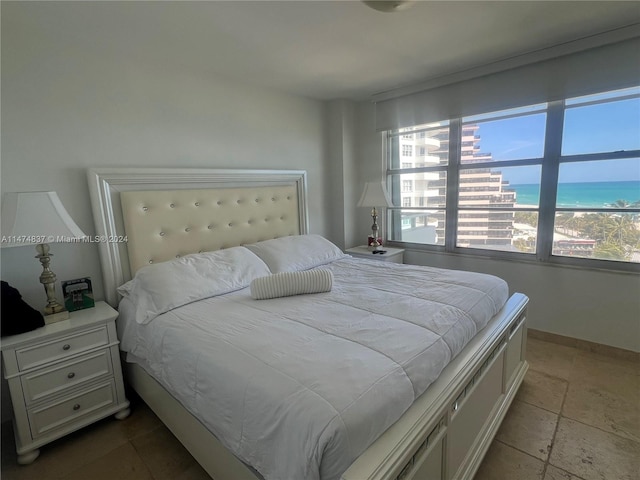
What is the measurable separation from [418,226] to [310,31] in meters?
2.23

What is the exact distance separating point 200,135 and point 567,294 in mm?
3189

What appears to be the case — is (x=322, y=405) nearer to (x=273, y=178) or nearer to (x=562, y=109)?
(x=273, y=178)

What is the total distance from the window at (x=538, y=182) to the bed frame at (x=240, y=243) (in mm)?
980

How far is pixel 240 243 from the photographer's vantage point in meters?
2.70

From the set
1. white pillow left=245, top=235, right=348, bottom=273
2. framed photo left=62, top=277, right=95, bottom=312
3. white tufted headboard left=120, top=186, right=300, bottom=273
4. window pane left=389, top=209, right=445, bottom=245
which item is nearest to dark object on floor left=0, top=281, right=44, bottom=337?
framed photo left=62, top=277, right=95, bottom=312

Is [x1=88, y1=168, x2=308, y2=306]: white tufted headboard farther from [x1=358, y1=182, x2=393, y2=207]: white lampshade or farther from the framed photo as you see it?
[x1=358, y1=182, x2=393, y2=207]: white lampshade

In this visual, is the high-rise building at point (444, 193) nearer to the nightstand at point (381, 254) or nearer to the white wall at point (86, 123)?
the nightstand at point (381, 254)

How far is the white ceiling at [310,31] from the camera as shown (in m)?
1.63

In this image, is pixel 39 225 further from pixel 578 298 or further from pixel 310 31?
pixel 578 298

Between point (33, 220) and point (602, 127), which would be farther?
point (602, 127)

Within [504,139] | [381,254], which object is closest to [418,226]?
[381,254]

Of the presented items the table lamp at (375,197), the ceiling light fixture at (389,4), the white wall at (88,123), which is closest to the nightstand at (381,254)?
the table lamp at (375,197)

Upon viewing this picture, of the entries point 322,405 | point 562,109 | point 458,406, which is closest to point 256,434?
point 322,405

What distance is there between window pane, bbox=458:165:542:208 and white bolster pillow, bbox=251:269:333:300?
73.4 inches
